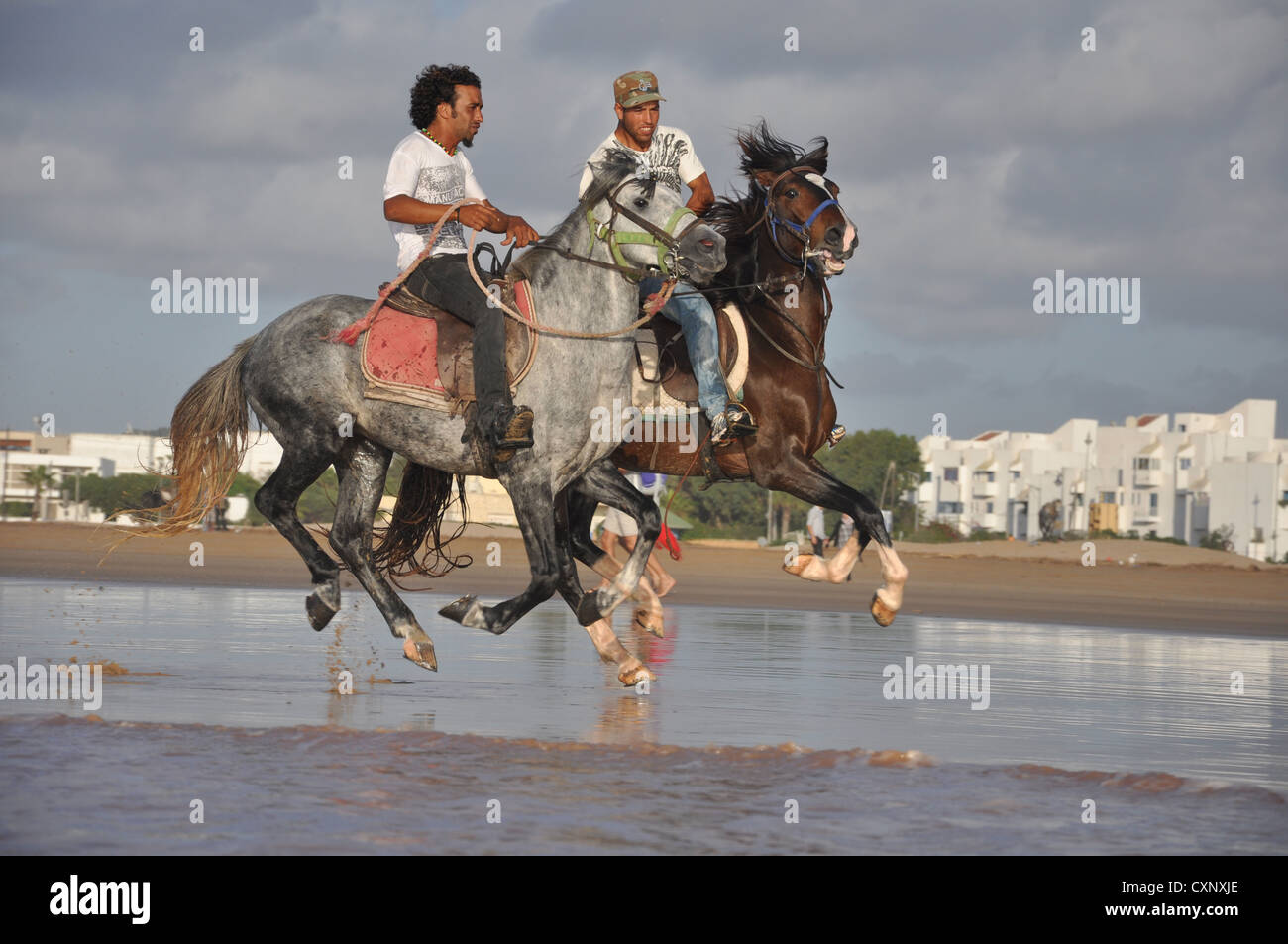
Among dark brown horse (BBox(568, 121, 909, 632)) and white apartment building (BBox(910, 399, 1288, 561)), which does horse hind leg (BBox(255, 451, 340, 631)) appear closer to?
dark brown horse (BBox(568, 121, 909, 632))

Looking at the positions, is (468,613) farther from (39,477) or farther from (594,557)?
(39,477)

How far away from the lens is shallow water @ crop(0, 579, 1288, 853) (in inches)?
222

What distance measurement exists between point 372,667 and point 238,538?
3516 centimetres

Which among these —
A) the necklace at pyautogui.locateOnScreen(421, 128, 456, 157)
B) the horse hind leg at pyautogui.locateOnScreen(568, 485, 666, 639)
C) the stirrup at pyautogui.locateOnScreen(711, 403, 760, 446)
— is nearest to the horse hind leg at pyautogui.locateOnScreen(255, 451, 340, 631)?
Result: the horse hind leg at pyautogui.locateOnScreen(568, 485, 666, 639)

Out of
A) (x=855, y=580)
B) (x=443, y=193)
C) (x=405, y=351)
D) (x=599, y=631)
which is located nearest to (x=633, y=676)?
(x=599, y=631)

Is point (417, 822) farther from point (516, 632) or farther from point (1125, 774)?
point (516, 632)

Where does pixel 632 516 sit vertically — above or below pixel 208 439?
below

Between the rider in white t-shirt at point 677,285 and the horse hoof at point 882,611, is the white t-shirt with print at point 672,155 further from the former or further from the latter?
the horse hoof at point 882,611

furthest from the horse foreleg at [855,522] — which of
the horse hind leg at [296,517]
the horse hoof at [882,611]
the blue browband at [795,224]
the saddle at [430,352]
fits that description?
the horse hind leg at [296,517]

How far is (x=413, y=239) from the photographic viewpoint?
33.1 ft

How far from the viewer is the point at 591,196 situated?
9445 mm

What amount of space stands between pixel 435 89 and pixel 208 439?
2979 millimetres

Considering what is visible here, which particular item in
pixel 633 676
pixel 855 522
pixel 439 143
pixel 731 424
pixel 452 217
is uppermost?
pixel 439 143
